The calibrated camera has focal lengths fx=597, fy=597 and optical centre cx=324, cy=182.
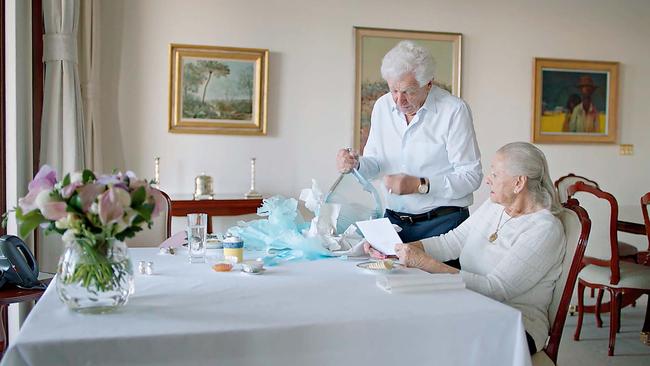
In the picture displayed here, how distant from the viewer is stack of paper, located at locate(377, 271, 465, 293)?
5.39ft

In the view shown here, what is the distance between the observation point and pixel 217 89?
454 cm

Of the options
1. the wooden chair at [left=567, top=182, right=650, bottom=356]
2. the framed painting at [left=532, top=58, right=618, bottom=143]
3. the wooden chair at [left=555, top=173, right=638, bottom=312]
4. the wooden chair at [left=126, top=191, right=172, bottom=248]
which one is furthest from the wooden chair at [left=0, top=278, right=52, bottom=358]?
the framed painting at [left=532, top=58, right=618, bottom=143]

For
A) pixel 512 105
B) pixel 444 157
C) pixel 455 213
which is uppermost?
pixel 512 105

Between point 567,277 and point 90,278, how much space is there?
1411 mm

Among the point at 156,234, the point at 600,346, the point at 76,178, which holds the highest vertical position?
the point at 76,178

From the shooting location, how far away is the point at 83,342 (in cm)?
122

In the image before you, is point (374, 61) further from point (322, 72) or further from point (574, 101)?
point (574, 101)

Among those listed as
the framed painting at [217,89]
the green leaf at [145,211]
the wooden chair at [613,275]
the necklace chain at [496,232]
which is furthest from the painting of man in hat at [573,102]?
the green leaf at [145,211]

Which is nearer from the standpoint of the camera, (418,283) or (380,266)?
(418,283)

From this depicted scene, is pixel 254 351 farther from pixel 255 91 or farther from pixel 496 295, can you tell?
pixel 255 91

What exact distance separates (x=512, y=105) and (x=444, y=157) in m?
2.83

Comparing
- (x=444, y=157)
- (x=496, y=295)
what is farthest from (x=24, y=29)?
(x=496, y=295)

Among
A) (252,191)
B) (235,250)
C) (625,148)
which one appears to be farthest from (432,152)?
(625,148)

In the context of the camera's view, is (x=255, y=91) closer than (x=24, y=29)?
No
